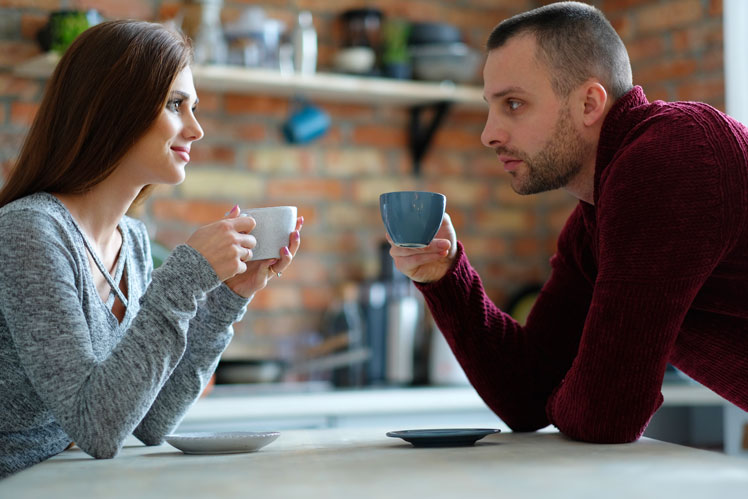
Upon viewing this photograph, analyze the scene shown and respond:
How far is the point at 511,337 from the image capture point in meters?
1.48

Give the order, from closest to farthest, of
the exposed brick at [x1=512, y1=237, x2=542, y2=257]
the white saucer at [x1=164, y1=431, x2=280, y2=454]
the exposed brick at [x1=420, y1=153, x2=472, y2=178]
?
the white saucer at [x1=164, y1=431, x2=280, y2=454] → the exposed brick at [x1=420, y1=153, x2=472, y2=178] → the exposed brick at [x1=512, y1=237, x2=542, y2=257]

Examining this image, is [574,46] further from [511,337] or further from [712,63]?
[712,63]

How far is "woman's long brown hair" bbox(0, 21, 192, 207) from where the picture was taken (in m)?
1.33

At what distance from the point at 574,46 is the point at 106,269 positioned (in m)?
0.86

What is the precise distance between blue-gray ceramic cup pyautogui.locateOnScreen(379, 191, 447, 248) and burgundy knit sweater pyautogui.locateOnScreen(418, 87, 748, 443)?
0.15 meters

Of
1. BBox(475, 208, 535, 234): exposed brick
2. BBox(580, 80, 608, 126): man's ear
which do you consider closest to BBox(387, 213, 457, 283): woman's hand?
BBox(580, 80, 608, 126): man's ear

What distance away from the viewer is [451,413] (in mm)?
2672

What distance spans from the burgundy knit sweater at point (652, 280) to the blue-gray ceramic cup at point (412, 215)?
151mm

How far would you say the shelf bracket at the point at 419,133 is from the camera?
Answer: 10.6ft

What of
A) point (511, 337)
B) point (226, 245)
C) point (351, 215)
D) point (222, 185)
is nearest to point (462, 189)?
point (351, 215)

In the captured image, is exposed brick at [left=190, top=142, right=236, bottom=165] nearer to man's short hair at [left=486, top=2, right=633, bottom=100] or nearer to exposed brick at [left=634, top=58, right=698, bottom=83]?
exposed brick at [left=634, top=58, right=698, bottom=83]

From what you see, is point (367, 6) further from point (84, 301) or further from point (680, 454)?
point (680, 454)

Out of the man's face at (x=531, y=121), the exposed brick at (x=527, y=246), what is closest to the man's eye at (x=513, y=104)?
the man's face at (x=531, y=121)

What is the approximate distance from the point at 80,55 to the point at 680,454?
1.02 m
